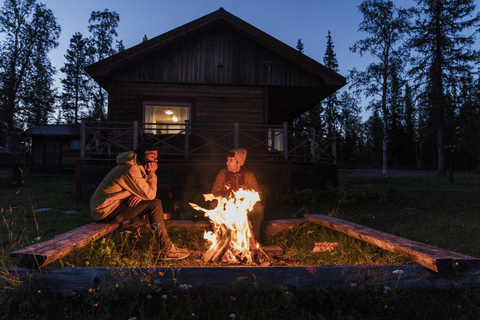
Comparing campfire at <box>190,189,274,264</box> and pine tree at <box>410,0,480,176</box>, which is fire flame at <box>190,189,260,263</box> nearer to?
campfire at <box>190,189,274,264</box>

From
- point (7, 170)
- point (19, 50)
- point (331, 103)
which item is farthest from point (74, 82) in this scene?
point (331, 103)

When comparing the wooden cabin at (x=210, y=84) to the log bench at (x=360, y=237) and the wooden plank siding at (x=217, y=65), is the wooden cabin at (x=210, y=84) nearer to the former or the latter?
the wooden plank siding at (x=217, y=65)

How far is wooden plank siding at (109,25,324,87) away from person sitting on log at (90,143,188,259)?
690 centimetres

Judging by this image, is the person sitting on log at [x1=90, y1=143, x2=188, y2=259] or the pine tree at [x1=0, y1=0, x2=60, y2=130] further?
the pine tree at [x1=0, y1=0, x2=60, y2=130]

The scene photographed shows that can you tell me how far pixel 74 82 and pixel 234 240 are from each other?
32760 millimetres

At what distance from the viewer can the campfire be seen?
3.40 m

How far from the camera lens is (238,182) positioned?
14.6ft

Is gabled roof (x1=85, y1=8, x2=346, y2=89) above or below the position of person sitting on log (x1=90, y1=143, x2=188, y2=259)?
above

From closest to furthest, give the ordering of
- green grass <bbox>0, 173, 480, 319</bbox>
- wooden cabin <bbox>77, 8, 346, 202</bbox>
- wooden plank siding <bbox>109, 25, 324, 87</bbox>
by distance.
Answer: green grass <bbox>0, 173, 480, 319</bbox> → wooden cabin <bbox>77, 8, 346, 202</bbox> → wooden plank siding <bbox>109, 25, 324, 87</bbox>

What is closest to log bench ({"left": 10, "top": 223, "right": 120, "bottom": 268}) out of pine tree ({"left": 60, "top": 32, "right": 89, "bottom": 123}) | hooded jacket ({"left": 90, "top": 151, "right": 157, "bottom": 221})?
hooded jacket ({"left": 90, "top": 151, "right": 157, "bottom": 221})

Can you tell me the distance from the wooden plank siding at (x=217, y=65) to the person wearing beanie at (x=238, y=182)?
6406 millimetres

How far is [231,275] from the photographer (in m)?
2.43

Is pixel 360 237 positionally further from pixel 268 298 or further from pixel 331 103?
pixel 331 103

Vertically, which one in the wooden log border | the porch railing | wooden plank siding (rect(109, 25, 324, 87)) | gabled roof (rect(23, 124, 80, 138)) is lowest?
the wooden log border
